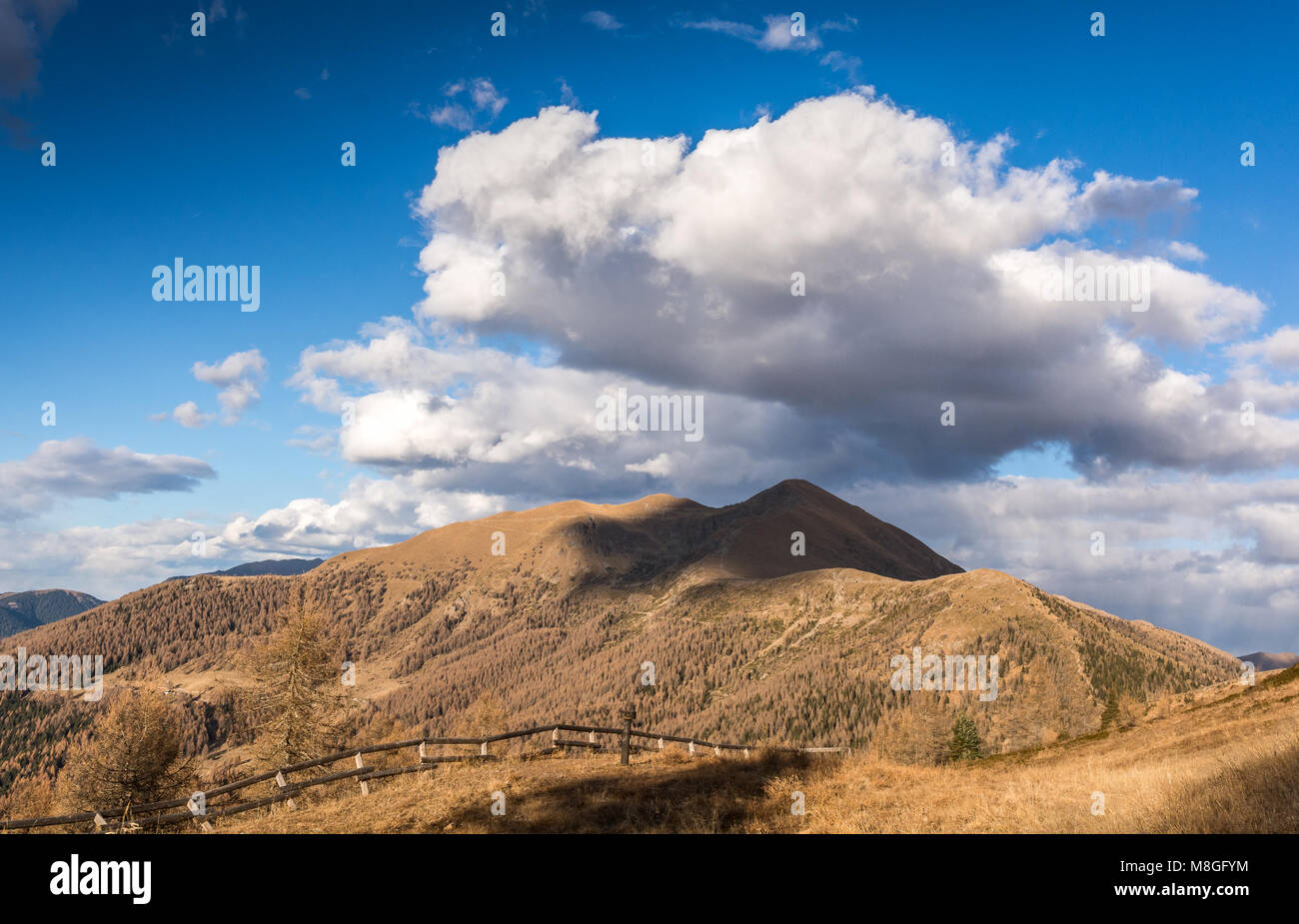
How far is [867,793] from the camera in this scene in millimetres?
19172

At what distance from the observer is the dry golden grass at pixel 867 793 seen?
1337 cm

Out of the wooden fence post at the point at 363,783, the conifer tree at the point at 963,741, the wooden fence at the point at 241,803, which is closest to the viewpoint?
the wooden fence at the point at 241,803

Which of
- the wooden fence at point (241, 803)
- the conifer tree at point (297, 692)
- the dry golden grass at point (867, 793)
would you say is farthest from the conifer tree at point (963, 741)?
the conifer tree at point (297, 692)

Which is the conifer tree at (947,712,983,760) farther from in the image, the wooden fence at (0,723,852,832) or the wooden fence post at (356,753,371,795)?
the wooden fence post at (356,753,371,795)

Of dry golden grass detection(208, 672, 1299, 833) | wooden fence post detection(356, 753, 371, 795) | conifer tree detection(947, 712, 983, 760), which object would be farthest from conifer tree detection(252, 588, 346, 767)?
conifer tree detection(947, 712, 983, 760)

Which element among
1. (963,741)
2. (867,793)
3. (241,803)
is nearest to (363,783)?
(241,803)

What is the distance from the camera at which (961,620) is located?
7490 inches

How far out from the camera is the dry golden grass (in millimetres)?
13367

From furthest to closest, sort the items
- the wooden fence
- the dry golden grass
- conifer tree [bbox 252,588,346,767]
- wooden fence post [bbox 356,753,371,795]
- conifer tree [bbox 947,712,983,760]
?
conifer tree [bbox 947,712,983,760], conifer tree [bbox 252,588,346,767], wooden fence post [bbox 356,753,371,795], the wooden fence, the dry golden grass

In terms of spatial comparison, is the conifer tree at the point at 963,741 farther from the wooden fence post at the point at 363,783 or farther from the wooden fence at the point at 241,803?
the wooden fence post at the point at 363,783

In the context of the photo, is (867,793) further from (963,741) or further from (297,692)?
(963,741)

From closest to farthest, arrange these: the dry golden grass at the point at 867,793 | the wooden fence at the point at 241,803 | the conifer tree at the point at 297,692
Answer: the dry golden grass at the point at 867,793
the wooden fence at the point at 241,803
the conifer tree at the point at 297,692
